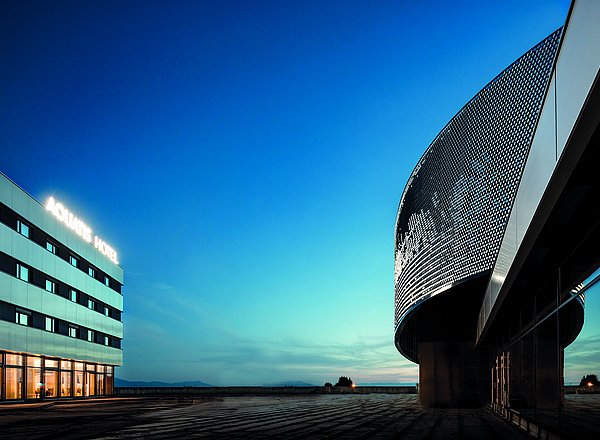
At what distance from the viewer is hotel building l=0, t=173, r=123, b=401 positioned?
46.0 m

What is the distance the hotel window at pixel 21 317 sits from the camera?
154ft

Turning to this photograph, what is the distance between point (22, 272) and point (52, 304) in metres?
6.46

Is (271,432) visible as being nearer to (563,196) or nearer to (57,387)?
(563,196)

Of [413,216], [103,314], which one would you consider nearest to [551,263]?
[413,216]

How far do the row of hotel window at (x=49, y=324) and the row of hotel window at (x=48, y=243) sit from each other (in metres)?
5.24

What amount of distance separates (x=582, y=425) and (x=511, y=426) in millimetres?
13251

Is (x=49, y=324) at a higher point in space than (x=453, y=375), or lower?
higher

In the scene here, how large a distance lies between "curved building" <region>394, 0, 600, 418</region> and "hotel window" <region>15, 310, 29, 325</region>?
27214 millimetres

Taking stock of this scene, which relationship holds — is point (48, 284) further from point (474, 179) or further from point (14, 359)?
point (474, 179)

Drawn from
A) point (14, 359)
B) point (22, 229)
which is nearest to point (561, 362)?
point (14, 359)

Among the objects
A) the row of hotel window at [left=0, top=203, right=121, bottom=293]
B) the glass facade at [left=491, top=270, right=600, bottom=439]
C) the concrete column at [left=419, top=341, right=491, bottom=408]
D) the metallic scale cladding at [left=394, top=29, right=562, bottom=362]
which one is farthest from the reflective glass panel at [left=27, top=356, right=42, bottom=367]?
the glass facade at [left=491, top=270, right=600, bottom=439]

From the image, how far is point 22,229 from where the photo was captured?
1913 inches

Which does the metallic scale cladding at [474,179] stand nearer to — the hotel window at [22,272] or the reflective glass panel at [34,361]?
the hotel window at [22,272]

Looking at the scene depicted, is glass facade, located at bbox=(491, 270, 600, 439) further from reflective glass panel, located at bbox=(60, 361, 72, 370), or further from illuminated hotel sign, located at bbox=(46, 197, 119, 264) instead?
reflective glass panel, located at bbox=(60, 361, 72, 370)
